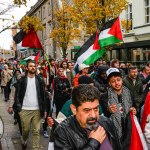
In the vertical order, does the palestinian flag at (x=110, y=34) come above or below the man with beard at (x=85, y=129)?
above

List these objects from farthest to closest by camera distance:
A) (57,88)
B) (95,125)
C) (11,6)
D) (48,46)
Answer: (48,46), (11,6), (57,88), (95,125)

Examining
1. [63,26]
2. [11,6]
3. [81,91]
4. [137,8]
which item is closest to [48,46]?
[63,26]

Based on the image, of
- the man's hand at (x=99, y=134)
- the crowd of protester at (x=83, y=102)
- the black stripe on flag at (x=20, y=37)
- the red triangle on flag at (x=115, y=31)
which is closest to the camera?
the man's hand at (x=99, y=134)

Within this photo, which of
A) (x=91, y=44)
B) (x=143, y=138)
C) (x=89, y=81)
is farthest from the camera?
(x=91, y=44)

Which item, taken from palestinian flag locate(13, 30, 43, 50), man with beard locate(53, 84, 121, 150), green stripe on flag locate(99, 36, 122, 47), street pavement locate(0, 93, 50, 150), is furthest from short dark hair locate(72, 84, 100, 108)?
palestinian flag locate(13, 30, 43, 50)

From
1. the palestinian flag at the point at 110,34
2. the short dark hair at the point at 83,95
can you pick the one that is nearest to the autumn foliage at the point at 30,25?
the palestinian flag at the point at 110,34

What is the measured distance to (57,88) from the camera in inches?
307

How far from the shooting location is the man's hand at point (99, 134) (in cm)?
226

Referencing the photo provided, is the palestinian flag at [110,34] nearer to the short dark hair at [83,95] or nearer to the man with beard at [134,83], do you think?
the man with beard at [134,83]

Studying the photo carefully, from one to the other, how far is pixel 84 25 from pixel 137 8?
4.15 metres

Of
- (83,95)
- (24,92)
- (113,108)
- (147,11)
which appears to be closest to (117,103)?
(113,108)

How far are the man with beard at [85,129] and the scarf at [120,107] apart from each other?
2.04 m

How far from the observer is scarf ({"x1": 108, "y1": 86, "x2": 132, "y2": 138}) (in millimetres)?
4508

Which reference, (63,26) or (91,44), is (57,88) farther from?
(63,26)
